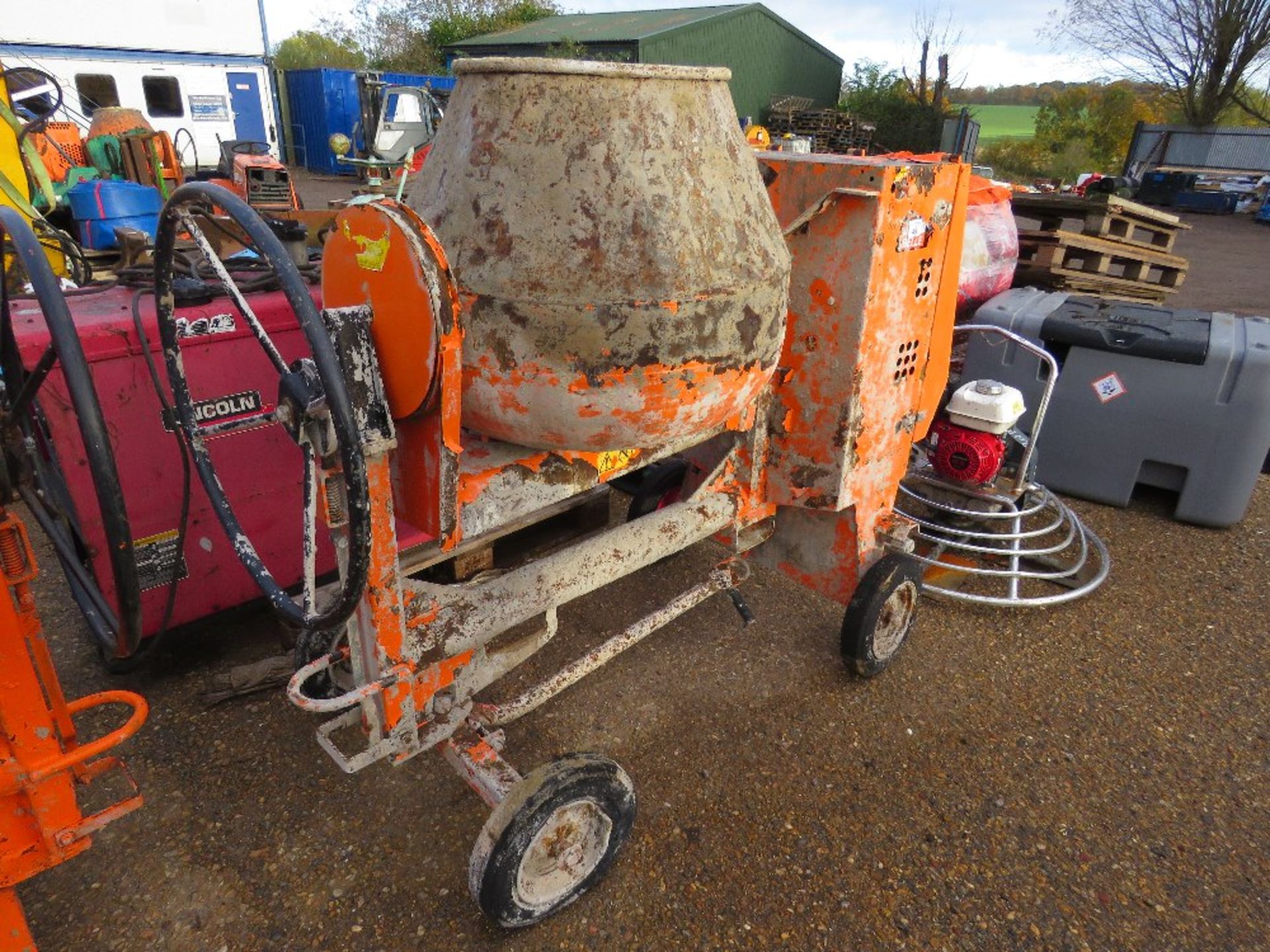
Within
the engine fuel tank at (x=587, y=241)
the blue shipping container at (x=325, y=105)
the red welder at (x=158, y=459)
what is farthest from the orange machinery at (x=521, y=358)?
the blue shipping container at (x=325, y=105)

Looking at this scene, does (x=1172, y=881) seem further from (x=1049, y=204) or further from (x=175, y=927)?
(x=1049, y=204)

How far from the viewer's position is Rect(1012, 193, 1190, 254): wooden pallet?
5871 mm

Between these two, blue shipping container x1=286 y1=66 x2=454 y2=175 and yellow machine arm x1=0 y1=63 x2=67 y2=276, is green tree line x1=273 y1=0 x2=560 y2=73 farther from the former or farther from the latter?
yellow machine arm x1=0 y1=63 x2=67 y2=276

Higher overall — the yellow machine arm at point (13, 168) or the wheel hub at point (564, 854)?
the yellow machine arm at point (13, 168)

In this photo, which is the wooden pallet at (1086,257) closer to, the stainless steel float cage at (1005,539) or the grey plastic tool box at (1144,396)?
the grey plastic tool box at (1144,396)

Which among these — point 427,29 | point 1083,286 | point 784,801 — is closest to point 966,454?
point 784,801

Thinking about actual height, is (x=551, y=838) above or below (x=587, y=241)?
below

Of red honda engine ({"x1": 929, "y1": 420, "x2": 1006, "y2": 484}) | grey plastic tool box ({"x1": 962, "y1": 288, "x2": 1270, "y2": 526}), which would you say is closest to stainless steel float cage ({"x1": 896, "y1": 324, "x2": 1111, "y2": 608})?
red honda engine ({"x1": 929, "y1": 420, "x2": 1006, "y2": 484})

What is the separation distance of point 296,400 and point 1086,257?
628 centimetres

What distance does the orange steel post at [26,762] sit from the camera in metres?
1.50

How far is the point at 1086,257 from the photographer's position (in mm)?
6008

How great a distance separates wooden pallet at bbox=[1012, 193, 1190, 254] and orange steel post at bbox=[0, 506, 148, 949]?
21.3 ft

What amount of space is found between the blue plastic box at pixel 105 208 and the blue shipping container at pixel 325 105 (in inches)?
564

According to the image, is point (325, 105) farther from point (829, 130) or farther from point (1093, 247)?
point (1093, 247)
